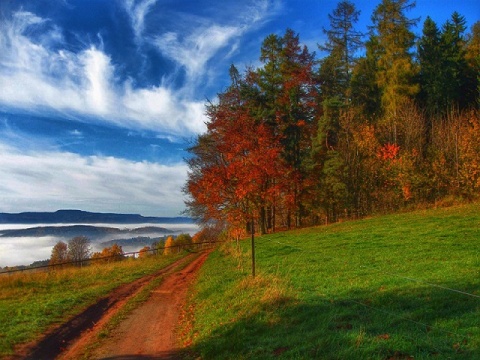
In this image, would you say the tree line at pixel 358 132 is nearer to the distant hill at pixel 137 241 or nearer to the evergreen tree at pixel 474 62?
the evergreen tree at pixel 474 62

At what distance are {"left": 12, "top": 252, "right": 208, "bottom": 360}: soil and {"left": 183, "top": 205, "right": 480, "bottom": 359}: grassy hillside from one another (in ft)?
2.24

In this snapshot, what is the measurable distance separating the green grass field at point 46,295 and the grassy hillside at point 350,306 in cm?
414

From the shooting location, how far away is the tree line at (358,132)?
33.5 meters

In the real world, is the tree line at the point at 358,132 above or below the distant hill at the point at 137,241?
above

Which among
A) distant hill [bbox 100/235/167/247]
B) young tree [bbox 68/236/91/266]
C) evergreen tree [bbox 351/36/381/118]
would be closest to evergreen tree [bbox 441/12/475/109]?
evergreen tree [bbox 351/36/381/118]

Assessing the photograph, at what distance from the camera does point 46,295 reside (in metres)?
15.9

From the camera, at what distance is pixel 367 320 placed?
7.59 meters

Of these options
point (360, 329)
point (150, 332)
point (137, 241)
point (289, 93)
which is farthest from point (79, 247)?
point (360, 329)

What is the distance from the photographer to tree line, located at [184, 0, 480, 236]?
33.5 m

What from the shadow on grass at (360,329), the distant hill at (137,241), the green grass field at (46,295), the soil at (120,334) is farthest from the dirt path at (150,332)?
the distant hill at (137,241)

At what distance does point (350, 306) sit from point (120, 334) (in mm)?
5946

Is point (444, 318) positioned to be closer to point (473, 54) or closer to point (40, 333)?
point (40, 333)

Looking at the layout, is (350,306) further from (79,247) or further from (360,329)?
(79,247)

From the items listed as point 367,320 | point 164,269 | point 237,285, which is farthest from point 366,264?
point 164,269
